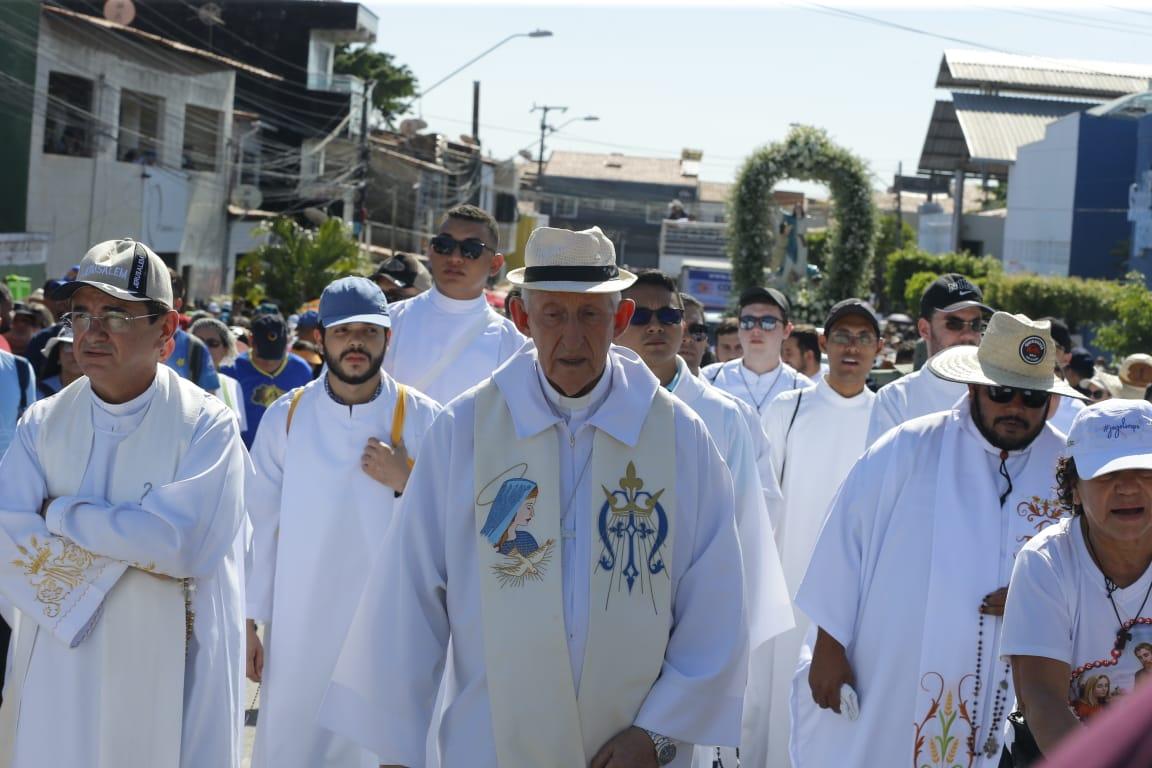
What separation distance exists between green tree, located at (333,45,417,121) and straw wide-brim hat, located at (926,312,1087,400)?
5453cm

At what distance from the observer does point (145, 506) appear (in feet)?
15.9

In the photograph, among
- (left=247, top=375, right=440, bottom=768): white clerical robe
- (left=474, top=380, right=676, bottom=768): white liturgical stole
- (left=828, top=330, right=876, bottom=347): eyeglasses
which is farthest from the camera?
(left=828, top=330, right=876, bottom=347): eyeglasses

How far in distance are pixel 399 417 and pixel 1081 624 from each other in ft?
9.89

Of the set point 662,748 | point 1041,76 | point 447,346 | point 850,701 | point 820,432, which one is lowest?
point 850,701

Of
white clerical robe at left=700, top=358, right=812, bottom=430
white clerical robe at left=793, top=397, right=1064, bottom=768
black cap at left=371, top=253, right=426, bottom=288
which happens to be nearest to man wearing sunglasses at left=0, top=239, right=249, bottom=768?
white clerical robe at left=793, top=397, right=1064, bottom=768

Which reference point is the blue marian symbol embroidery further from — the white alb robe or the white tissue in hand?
the white alb robe

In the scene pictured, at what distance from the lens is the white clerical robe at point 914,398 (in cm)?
684

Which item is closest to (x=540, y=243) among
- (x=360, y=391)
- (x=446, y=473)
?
(x=446, y=473)

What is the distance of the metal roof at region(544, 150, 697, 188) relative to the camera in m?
79.3

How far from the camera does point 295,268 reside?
3016 cm

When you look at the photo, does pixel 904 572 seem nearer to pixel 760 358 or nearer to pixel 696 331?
pixel 696 331

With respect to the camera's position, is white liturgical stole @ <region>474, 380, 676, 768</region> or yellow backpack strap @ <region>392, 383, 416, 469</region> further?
yellow backpack strap @ <region>392, 383, 416, 469</region>

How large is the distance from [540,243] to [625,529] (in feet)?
2.54

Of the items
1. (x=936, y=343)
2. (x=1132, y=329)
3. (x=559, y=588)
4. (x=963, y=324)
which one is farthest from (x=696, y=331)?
(x=1132, y=329)
